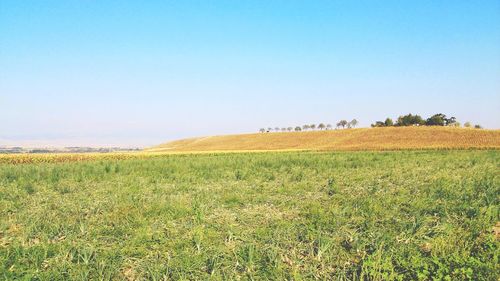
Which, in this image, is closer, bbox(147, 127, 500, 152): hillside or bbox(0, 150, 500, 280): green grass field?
bbox(0, 150, 500, 280): green grass field

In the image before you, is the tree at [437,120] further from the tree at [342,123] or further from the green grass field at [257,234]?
the green grass field at [257,234]

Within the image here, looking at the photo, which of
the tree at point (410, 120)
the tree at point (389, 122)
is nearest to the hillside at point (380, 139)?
the tree at point (410, 120)

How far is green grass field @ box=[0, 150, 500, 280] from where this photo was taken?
4.85m

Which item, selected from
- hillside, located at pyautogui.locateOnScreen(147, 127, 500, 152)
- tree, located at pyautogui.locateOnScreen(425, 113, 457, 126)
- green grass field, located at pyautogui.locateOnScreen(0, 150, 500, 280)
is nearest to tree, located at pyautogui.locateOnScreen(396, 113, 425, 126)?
tree, located at pyautogui.locateOnScreen(425, 113, 457, 126)

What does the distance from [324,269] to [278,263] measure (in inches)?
28.1

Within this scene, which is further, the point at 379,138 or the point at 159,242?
the point at 379,138

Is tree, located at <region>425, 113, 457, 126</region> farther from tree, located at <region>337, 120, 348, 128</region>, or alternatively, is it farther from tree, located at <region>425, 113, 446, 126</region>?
tree, located at <region>337, 120, 348, 128</region>

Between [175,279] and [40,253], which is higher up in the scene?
[40,253]

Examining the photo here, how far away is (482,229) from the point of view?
6246 millimetres

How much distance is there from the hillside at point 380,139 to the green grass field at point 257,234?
209 feet

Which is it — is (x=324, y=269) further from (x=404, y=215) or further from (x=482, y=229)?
(x=482, y=229)

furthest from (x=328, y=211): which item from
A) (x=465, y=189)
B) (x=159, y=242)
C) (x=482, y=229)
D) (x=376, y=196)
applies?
(x=465, y=189)

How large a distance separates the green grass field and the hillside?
209 feet

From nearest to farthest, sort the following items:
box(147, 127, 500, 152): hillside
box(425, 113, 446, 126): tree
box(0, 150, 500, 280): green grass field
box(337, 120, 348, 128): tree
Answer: box(0, 150, 500, 280): green grass field, box(147, 127, 500, 152): hillside, box(425, 113, 446, 126): tree, box(337, 120, 348, 128): tree
